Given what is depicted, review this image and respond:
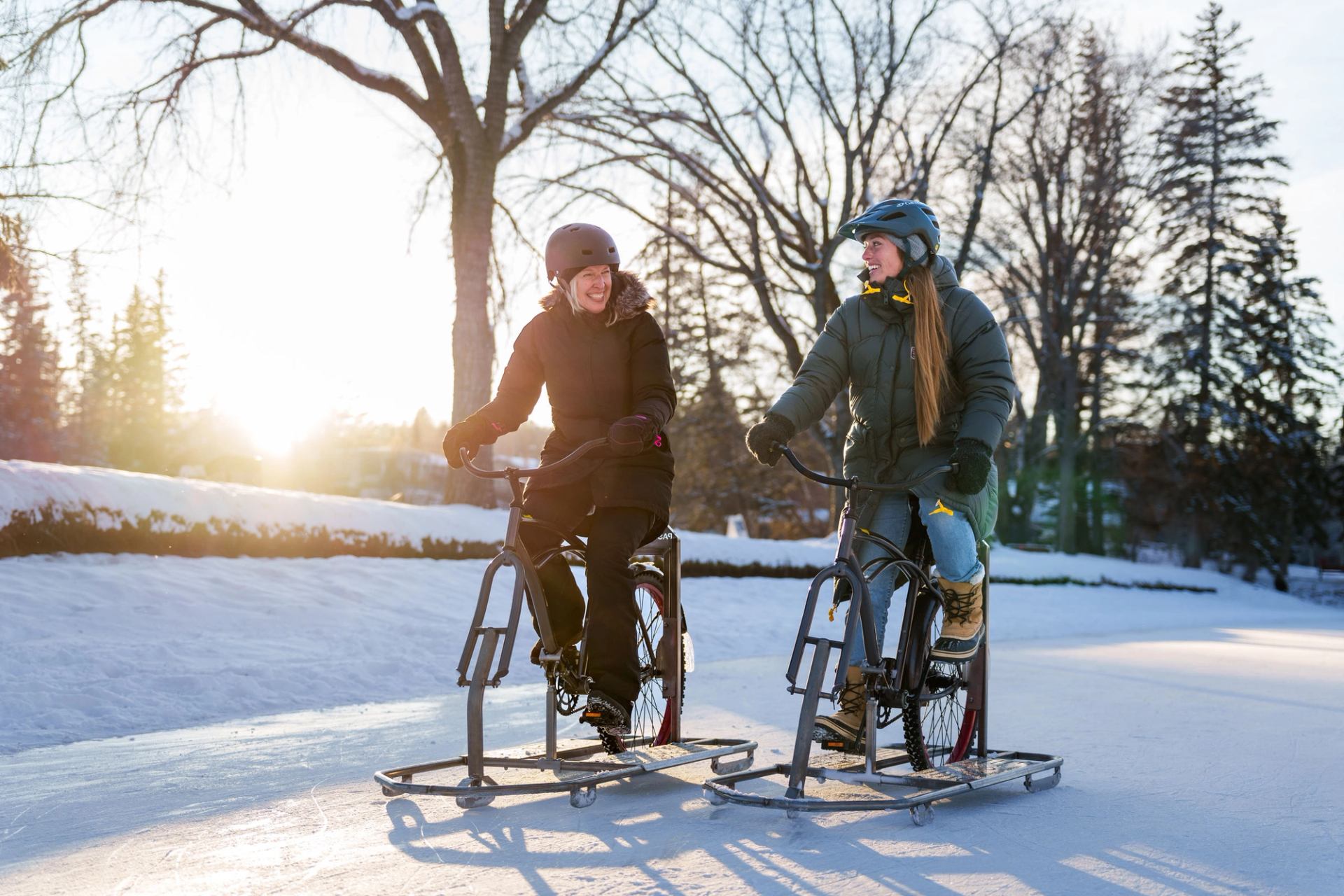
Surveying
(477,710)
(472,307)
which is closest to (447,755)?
(477,710)

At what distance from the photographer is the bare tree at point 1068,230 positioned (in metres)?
27.6

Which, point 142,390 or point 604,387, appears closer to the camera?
point 604,387

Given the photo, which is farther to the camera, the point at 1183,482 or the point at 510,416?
the point at 1183,482

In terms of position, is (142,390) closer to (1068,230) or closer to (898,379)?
(1068,230)

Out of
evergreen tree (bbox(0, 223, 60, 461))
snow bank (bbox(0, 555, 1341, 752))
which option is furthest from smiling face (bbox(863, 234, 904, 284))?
evergreen tree (bbox(0, 223, 60, 461))

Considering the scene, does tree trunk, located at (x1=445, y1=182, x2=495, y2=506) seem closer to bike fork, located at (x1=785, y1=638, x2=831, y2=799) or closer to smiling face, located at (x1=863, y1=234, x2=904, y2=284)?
smiling face, located at (x1=863, y1=234, x2=904, y2=284)

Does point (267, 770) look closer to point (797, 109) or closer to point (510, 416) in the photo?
point (510, 416)

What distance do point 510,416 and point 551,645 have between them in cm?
92

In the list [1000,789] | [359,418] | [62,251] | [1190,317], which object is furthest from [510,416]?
[359,418]

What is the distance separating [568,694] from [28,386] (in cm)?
5275

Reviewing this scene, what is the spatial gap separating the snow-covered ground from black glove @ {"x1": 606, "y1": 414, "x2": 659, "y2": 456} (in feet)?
4.04

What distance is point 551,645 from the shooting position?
15.5ft

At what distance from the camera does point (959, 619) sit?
477 cm

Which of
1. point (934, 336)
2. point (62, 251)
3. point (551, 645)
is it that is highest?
point (62, 251)
